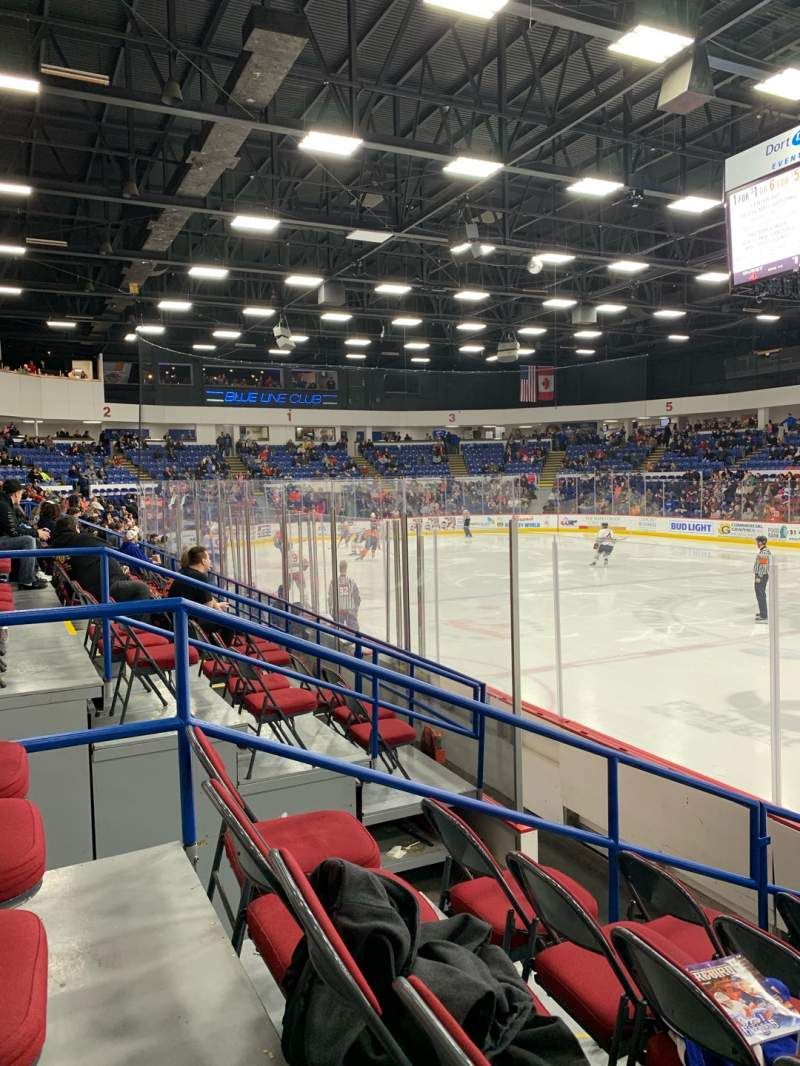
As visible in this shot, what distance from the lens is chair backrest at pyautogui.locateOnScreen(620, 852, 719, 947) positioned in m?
3.09

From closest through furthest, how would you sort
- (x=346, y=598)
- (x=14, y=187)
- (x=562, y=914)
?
(x=562, y=914), (x=346, y=598), (x=14, y=187)

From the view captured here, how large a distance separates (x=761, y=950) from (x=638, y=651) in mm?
7490

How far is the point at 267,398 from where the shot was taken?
36.2m

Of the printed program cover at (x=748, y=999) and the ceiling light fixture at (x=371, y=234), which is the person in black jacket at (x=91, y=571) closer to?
the printed program cover at (x=748, y=999)

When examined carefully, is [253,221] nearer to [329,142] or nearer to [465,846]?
[329,142]

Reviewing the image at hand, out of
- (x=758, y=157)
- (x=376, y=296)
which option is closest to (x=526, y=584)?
(x=758, y=157)

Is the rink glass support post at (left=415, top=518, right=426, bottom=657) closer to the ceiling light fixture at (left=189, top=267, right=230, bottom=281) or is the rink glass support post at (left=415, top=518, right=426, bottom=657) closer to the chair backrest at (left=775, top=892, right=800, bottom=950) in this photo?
the chair backrest at (left=775, top=892, right=800, bottom=950)

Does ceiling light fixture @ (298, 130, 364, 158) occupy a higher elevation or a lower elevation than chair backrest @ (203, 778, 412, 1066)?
higher

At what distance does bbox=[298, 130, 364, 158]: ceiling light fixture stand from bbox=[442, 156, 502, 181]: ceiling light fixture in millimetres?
1667

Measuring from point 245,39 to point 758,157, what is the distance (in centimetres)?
575

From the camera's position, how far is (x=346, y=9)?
29.5ft

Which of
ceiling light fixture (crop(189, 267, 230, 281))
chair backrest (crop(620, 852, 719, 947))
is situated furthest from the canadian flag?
chair backrest (crop(620, 852, 719, 947))

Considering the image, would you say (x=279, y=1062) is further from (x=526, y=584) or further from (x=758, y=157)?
(x=526, y=584)

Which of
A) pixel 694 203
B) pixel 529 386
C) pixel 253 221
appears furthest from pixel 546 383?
pixel 253 221
